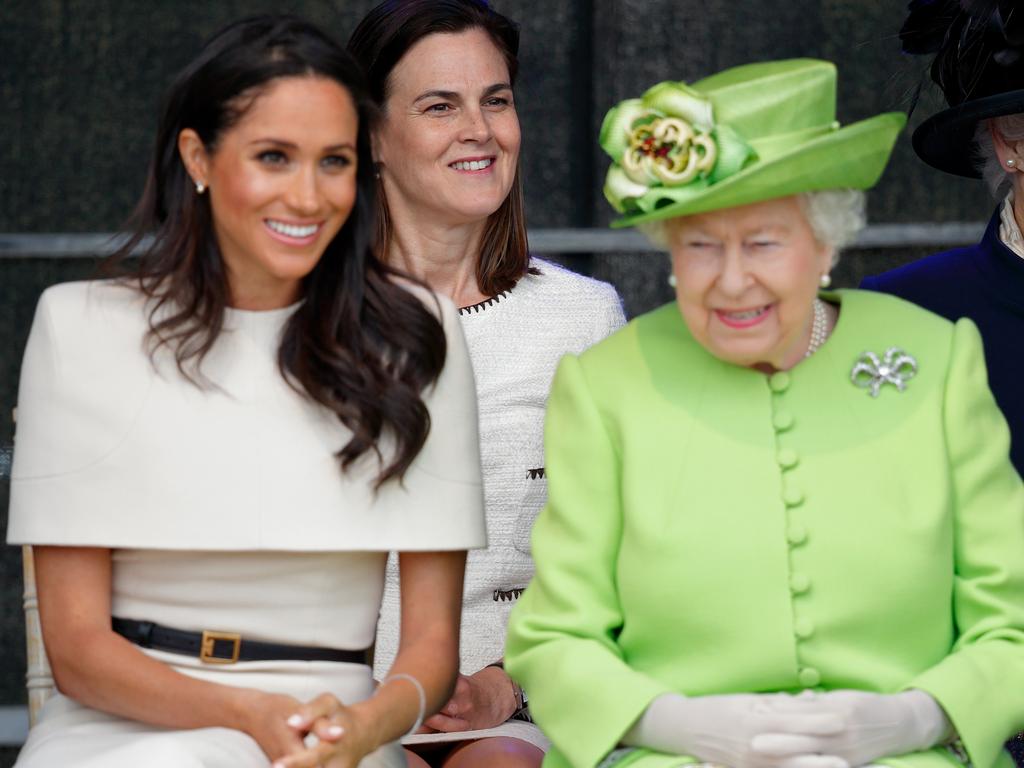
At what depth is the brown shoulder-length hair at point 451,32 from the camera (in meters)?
4.04

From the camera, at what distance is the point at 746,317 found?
9.96ft

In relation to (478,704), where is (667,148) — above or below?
above

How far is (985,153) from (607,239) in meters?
1.40

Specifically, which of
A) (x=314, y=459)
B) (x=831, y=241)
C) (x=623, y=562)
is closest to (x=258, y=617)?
(x=314, y=459)

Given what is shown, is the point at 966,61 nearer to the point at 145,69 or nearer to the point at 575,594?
the point at 575,594

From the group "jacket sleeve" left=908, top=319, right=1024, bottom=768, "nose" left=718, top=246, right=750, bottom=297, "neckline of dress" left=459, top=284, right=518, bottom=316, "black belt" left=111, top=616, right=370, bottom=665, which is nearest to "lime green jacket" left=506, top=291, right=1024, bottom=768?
"jacket sleeve" left=908, top=319, right=1024, bottom=768

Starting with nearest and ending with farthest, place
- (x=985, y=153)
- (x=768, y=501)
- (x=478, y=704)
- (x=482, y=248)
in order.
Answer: (x=768, y=501) → (x=478, y=704) → (x=985, y=153) → (x=482, y=248)

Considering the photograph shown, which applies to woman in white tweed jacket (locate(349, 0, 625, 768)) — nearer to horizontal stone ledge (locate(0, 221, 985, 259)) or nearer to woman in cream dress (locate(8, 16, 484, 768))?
woman in cream dress (locate(8, 16, 484, 768))

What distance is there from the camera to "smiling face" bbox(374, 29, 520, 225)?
4.00 metres

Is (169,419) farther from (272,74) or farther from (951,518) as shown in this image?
(951,518)

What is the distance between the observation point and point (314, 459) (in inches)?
125

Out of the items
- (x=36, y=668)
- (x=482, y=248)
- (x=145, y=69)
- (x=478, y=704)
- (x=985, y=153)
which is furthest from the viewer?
(x=145, y=69)

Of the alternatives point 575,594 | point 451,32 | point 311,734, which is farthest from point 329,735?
point 451,32

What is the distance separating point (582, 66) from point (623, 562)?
227 cm
